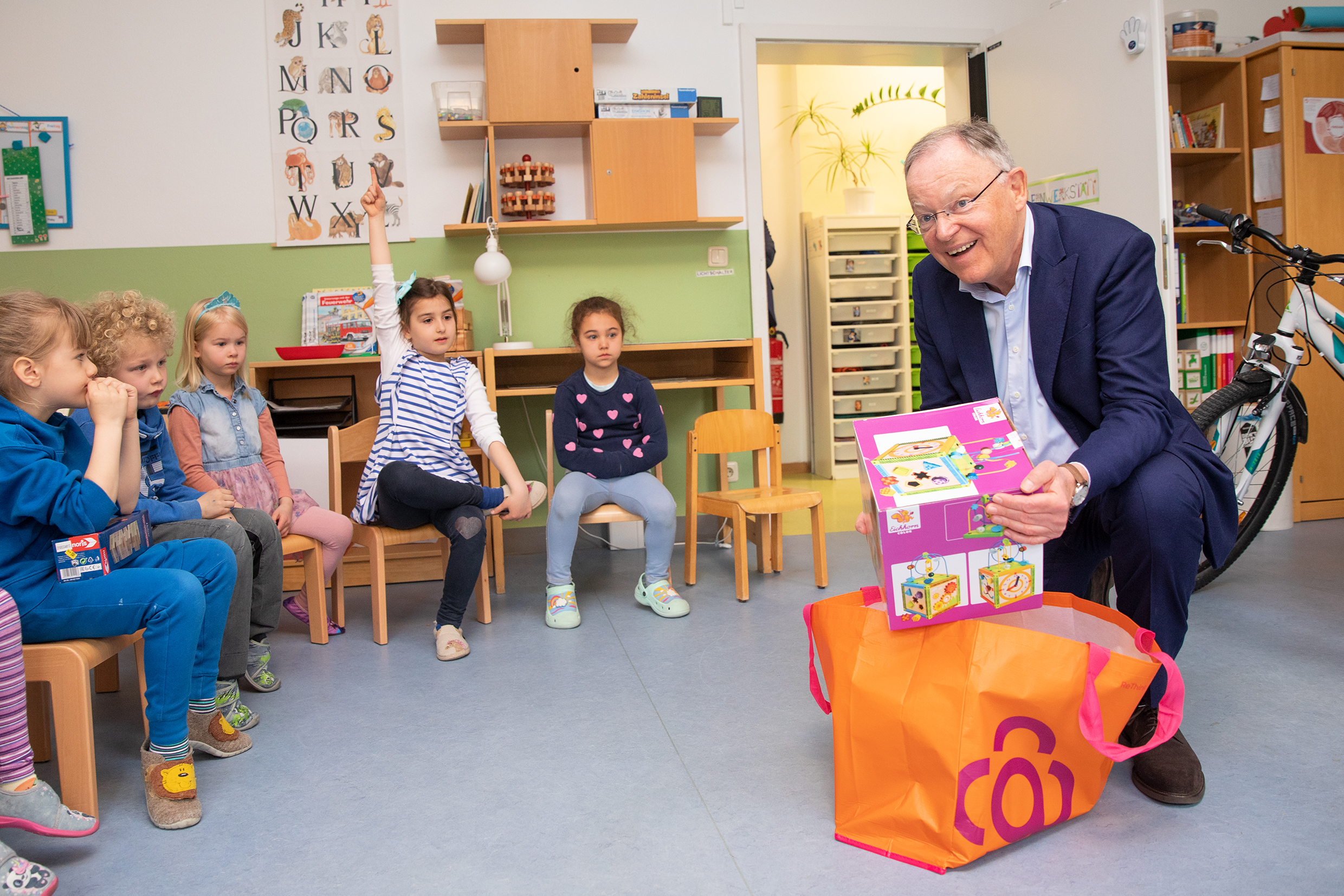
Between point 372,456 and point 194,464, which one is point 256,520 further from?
point 372,456

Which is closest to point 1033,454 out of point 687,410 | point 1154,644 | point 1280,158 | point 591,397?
point 1154,644

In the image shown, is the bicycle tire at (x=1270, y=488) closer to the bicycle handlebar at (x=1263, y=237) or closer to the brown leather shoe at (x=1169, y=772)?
the bicycle handlebar at (x=1263, y=237)

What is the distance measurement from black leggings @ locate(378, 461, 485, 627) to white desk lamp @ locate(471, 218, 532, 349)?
0.87 meters

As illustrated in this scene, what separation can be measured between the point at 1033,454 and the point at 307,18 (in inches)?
119

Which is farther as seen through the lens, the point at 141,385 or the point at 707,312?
the point at 707,312

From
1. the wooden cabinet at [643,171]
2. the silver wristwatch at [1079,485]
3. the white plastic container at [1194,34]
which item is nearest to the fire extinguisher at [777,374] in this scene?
the wooden cabinet at [643,171]

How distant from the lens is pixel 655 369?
3.62 meters

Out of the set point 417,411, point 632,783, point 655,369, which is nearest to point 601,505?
point 417,411

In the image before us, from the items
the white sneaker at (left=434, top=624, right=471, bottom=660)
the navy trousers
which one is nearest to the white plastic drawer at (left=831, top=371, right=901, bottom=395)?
the white sneaker at (left=434, top=624, right=471, bottom=660)

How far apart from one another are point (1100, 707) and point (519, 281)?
2752 mm

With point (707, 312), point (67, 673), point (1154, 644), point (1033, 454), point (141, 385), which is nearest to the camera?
point (1154, 644)

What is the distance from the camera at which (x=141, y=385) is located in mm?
1771

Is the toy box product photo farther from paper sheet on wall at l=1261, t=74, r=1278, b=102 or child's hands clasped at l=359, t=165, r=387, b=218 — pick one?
paper sheet on wall at l=1261, t=74, r=1278, b=102

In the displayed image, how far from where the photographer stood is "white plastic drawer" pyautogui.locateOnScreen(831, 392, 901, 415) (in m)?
5.34
